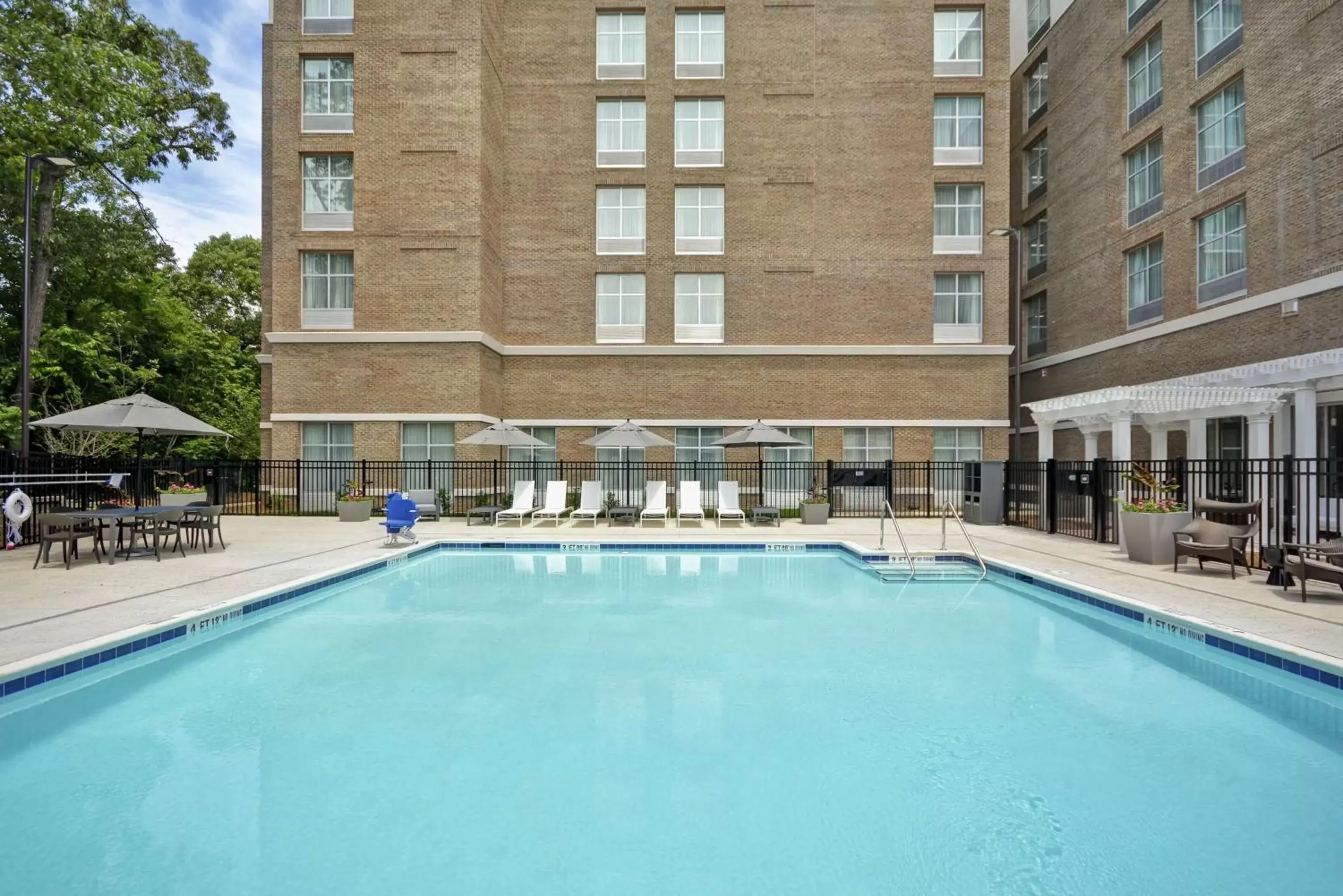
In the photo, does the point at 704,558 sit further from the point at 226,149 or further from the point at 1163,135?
the point at 226,149

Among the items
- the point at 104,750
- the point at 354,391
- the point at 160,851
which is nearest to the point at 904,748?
the point at 160,851

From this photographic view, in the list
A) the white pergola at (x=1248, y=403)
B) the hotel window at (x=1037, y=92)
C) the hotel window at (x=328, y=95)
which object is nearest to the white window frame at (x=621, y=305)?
the hotel window at (x=328, y=95)

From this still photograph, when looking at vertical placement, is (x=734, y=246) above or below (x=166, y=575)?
above

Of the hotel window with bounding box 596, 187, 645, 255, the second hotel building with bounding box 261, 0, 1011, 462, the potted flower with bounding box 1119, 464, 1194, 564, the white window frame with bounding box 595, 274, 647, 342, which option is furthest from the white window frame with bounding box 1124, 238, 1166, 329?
the hotel window with bounding box 596, 187, 645, 255

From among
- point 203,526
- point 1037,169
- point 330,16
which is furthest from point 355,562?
point 1037,169

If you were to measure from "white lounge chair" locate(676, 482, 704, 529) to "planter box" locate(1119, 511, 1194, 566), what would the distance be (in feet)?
29.8

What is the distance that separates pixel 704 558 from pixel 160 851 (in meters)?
9.84

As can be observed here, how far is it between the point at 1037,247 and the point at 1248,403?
17.9 m

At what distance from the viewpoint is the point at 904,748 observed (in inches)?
179

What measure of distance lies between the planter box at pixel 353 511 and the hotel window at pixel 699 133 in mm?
14591

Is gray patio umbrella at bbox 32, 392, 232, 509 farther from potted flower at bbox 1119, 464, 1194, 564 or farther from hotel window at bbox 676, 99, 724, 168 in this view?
hotel window at bbox 676, 99, 724, 168

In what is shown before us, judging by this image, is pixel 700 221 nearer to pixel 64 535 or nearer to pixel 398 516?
pixel 398 516

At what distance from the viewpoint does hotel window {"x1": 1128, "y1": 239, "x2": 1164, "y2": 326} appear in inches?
838

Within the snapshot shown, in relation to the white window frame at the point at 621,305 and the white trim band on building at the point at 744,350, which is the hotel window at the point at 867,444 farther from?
the white window frame at the point at 621,305
